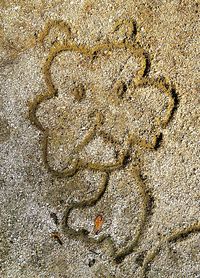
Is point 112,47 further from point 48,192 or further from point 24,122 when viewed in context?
point 48,192

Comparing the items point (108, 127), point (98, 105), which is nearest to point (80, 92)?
point (98, 105)

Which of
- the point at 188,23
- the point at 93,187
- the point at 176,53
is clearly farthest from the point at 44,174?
the point at 188,23

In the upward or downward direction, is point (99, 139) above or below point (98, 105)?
below

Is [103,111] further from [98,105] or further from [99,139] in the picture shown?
[99,139]

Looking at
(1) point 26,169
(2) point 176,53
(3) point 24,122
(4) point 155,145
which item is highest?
(2) point 176,53

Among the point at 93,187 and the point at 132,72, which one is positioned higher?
the point at 132,72
